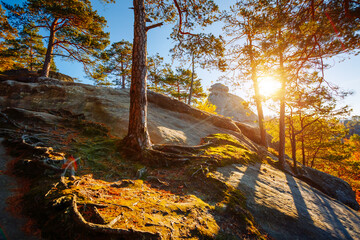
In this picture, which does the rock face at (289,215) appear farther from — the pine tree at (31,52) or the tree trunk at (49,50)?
the pine tree at (31,52)

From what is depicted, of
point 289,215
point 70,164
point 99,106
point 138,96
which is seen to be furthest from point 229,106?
point 70,164

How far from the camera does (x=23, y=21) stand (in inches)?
482

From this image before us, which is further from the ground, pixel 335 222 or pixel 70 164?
pixel 70 164

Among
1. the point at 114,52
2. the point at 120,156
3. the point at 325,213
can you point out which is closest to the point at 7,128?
the point at 120,156

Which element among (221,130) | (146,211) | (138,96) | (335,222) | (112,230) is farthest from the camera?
(221,130)

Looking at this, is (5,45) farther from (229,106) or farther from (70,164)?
(229,106)

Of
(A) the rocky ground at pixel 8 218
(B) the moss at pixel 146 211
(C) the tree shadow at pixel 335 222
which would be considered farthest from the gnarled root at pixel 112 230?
(C) the tree shadow at pixel 335 222

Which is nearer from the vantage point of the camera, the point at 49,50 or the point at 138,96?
the point at 138,96

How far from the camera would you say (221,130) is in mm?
12609

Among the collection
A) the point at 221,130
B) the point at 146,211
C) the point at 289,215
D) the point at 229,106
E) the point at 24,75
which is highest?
the point at 229,106

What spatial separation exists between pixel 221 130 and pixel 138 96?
30.6 feet

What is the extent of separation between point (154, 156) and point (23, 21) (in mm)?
17847

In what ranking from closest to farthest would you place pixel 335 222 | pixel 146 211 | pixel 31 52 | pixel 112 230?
pixel 112 230, pixel 146 211, pixel 335 222, pixel 31 52

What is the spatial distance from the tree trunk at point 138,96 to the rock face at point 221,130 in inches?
96.6
